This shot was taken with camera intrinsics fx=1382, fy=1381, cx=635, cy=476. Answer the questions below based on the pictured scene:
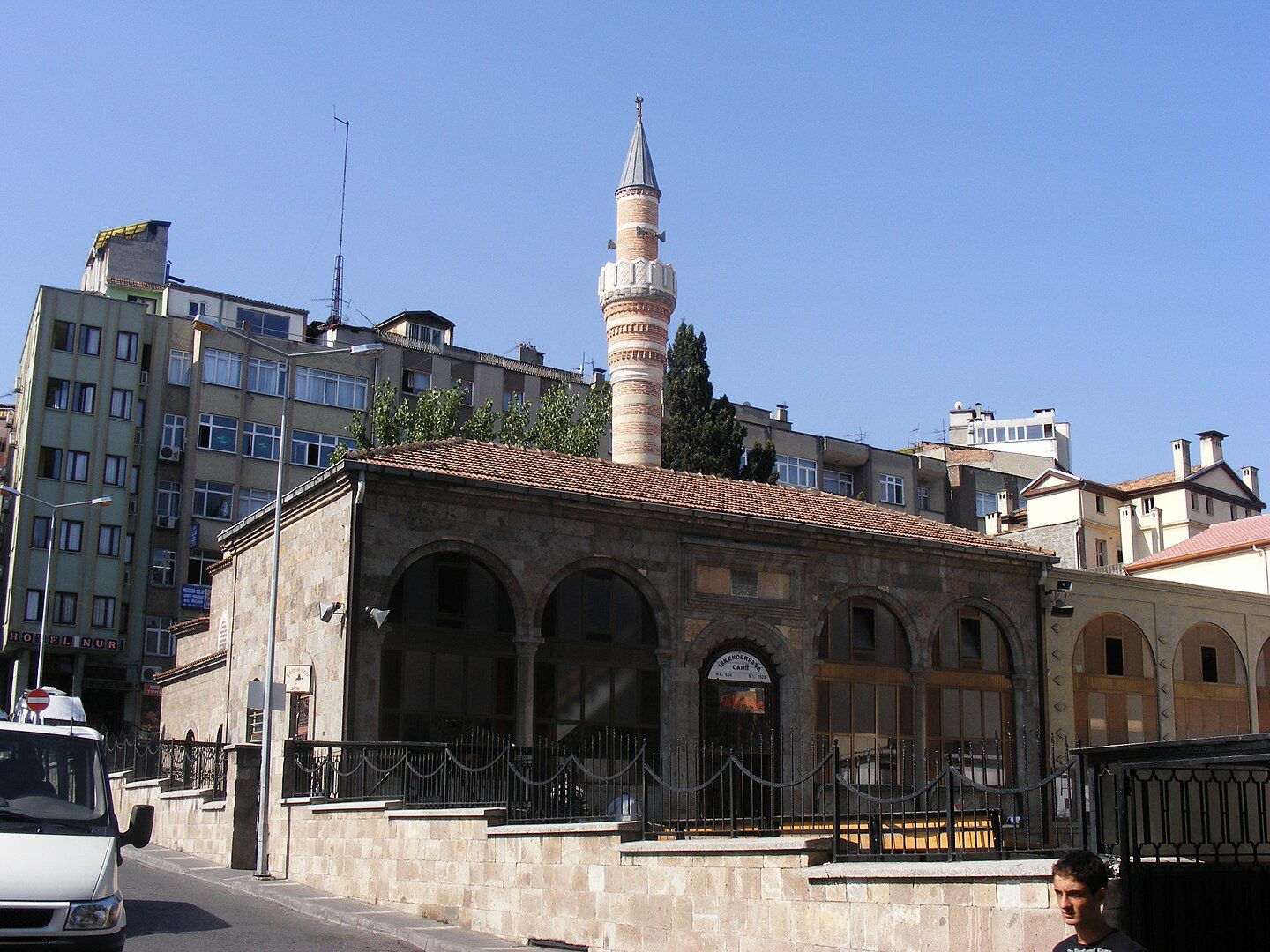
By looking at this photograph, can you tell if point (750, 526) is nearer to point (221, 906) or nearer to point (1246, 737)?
point (221, 906)

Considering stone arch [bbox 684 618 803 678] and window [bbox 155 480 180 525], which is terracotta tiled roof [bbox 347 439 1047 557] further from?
window [bbox 155 480 180 525]

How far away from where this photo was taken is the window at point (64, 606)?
4578 centimetres

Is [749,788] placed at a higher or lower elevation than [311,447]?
lower

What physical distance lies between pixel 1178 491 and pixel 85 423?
44.0 metres

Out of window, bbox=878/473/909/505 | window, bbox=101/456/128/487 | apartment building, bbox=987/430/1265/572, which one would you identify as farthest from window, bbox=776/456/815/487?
window, bbox=101/456/128/487

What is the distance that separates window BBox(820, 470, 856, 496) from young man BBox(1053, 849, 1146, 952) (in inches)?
2346

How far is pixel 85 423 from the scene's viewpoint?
47625mm

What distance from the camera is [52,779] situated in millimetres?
9766

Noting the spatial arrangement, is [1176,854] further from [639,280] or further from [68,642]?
[68,642]

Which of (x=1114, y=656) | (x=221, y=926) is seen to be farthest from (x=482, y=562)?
(x=1114, y=656)

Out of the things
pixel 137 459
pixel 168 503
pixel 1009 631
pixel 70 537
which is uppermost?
pixel 137 459

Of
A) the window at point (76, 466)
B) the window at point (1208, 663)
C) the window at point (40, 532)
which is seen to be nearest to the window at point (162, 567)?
the window at point (76, 466)

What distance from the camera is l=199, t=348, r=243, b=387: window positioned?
50.3 meters

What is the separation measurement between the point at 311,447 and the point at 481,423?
10.1 m
